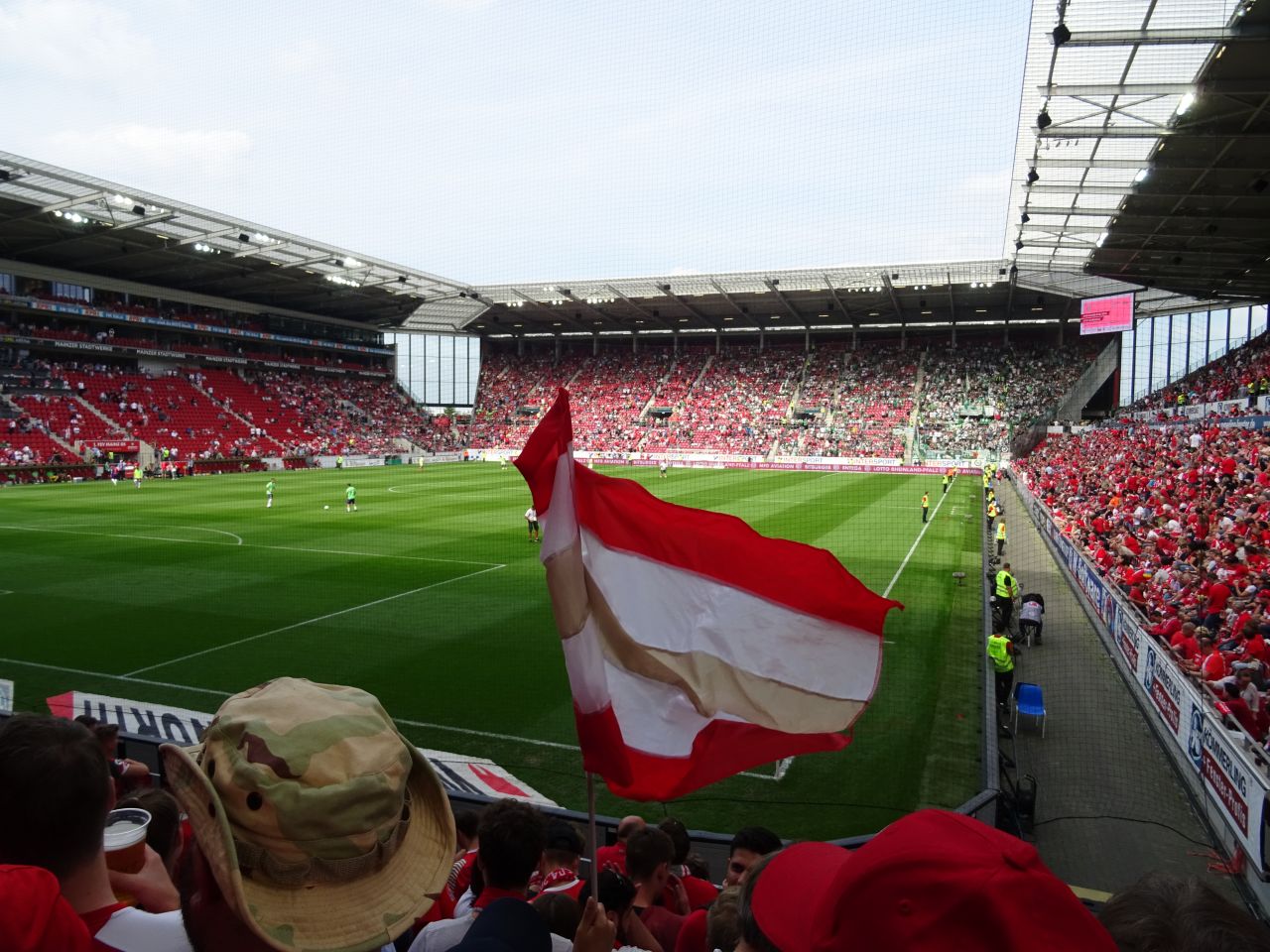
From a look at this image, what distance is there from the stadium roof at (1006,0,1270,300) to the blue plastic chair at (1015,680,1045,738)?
12.9 m

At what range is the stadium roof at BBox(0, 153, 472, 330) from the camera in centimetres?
3438

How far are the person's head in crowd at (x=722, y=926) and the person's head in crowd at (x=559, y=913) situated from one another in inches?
18.6

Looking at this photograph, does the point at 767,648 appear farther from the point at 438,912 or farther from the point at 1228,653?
the point at 1228,653

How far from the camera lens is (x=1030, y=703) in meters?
9.97

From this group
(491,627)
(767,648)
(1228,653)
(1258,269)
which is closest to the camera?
(767,648)

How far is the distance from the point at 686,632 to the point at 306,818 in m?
3.07

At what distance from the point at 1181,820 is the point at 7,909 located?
31.5ft

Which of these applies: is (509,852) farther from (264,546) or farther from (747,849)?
(264,546)

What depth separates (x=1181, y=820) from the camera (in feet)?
26.1

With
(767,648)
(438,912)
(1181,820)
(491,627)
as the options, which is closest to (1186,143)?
(1181,820)

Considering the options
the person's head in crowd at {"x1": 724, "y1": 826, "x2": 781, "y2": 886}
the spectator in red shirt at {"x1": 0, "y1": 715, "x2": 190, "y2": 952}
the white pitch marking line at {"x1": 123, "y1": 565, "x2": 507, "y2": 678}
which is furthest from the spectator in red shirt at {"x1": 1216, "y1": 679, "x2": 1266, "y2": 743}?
the white pitch marking line at {"x1": 123, "y1": 565, "x2": 507, "y2": 678}

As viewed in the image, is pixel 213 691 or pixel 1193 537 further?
pixel 1193 537

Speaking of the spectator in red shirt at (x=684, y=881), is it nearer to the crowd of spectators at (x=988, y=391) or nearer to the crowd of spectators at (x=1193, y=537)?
the crowd of spectators at (x=1193, y=537)

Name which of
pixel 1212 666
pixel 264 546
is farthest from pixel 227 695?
pixel 264 546
